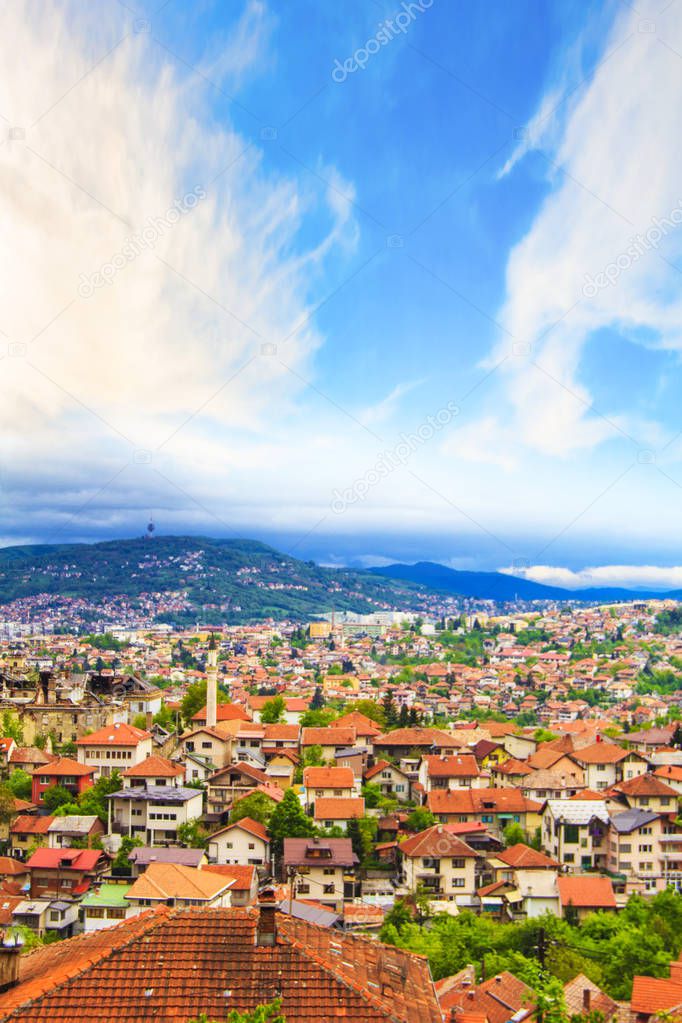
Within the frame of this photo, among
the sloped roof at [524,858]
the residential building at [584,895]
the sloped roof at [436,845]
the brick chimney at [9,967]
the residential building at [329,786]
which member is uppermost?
the brick chimney at [9,967]

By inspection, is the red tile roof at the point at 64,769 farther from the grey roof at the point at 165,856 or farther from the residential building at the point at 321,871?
the residential building at the point at 321,871

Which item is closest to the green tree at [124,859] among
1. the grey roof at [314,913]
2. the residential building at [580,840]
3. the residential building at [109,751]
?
the residential building at [109,751]

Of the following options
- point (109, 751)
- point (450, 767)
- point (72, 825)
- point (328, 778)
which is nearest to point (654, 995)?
point (328, 778)

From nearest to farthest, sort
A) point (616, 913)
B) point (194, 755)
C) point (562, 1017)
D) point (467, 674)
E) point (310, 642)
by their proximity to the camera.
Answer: point (562, 1017) < point (616, 913) < point (194, 755) < point (467, 674) < point (310, 642)

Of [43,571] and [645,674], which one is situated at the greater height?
[43,571]

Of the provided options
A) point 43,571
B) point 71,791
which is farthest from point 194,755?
point 43,571

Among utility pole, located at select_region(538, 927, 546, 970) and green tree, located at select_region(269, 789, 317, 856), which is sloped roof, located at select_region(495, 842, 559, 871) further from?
utility pole, located at select_region(538, 927, 546, 970)

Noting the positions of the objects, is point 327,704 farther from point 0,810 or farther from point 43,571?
point 43,571
